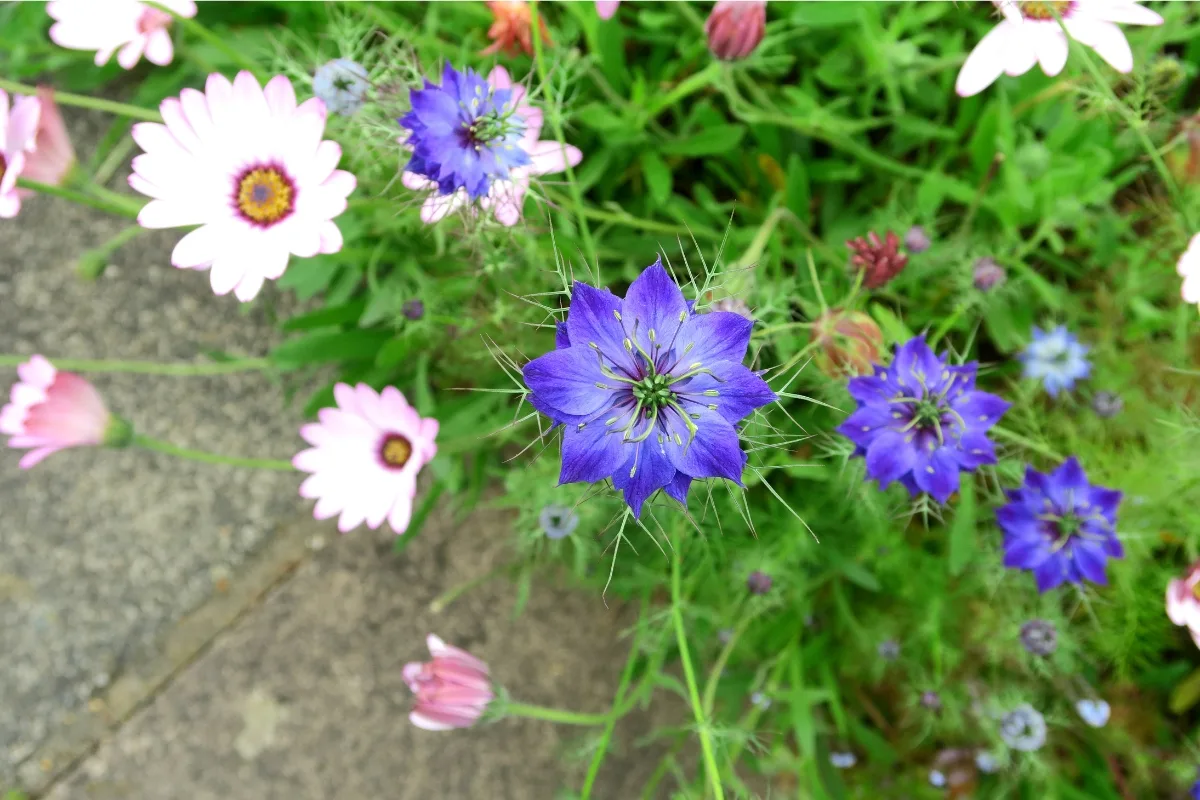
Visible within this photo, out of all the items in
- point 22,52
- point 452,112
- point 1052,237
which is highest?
point 1052,237

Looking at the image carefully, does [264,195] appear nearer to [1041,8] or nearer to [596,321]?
[596,321]

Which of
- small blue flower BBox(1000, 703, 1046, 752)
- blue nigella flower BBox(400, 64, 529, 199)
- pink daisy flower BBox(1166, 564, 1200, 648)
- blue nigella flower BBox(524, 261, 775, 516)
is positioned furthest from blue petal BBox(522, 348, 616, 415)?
small blue flower BBox(1000, 703, 1046, 752)

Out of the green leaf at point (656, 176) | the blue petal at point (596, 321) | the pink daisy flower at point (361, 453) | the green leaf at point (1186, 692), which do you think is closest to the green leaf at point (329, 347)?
the pink daisy flower at point (361, 453)

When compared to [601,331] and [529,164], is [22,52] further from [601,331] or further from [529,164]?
[601,331]

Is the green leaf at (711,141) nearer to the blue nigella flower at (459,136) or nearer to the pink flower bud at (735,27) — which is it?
the pink flower bud at (735,27)

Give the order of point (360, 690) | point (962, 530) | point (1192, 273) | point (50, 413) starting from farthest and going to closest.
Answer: point (360, 690) < point (962, 530) < point (50, 413) < point (1192, 273)

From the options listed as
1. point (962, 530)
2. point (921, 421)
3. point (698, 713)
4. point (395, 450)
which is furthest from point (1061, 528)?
point (395, 450)

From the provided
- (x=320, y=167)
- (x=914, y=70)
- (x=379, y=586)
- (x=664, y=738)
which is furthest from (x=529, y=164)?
(x=664, y=738)
